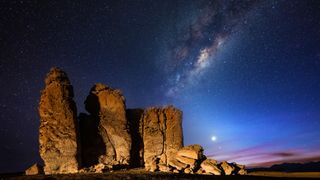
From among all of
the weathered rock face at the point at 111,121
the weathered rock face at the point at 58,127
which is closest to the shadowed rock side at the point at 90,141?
the weathered rock face at the point at 111,121

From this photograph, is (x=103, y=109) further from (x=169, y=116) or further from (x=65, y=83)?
(x=169, y=116)

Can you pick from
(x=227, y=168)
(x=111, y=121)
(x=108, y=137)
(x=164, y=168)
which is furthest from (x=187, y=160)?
(x=111, y=121)

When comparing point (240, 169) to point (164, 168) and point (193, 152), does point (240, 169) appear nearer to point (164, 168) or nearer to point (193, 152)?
point (193, 152)

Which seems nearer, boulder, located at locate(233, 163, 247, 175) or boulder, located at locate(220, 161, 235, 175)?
boulder, located at locate(220, 161, 235, 175)

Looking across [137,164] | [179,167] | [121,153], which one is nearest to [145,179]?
[179,167]

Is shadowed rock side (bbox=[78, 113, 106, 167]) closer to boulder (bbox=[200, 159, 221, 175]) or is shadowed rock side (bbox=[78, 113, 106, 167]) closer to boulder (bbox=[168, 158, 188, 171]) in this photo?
boulder (bbox=[168, 158, 188, 171])

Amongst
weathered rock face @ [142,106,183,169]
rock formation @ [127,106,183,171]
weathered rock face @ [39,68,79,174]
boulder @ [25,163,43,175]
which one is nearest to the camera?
weathered rock face @ [39,68,79,174]

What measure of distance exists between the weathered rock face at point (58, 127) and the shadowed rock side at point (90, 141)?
409 centimetres

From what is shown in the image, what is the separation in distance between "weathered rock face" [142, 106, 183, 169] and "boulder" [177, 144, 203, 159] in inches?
99.7

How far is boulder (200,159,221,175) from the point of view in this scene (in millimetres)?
34294

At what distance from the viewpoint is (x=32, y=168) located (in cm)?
3097

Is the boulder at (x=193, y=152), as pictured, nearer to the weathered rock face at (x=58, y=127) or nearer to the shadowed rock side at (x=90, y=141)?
the shadowed rock side at (x=90, y=141)

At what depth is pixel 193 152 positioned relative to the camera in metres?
36.6

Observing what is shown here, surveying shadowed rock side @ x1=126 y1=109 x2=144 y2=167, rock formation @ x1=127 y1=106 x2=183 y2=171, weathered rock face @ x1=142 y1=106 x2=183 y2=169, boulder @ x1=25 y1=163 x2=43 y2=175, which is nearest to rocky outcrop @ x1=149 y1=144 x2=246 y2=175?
weathered rock face @ x1=142 y1=106 x2=183 y2=169
